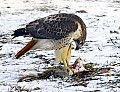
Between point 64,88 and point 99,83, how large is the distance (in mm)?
657

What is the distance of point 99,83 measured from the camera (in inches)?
268

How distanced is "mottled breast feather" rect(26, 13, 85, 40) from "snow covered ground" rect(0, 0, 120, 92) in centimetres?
78

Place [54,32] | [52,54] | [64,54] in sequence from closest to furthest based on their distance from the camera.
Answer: [54,32], [64,54], [52,54]

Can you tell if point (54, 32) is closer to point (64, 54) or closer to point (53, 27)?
point (53, 27)

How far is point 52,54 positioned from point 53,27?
214 centimetres

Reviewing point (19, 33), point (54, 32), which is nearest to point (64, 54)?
point (54, 32)

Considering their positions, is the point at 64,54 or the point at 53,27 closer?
the point at 53,27

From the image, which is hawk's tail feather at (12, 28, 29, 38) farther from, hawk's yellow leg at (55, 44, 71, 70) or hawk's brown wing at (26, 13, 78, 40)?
hawk's yellow leg at (55, 44, 71, 70)

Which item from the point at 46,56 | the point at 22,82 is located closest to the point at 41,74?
the point at 22,82

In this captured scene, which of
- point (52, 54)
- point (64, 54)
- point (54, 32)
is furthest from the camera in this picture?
point (52, 54)

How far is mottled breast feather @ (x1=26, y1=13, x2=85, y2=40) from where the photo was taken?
7.77 meters

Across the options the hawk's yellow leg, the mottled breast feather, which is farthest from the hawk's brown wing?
the hawk's yellow leg

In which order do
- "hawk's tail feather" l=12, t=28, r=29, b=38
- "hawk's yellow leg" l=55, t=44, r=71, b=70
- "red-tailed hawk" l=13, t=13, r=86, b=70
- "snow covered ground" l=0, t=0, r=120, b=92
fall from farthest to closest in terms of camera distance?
"hawk's yellow leg" l=55, t=44, r=71, b=70 → "red-tailed hawk" l=13, t=13, r=86, b=70 → "hawk's tail feather" l=12, t=28, r=29, b=38 → "snow covered ground" l=0, t=0, r=120, b=92

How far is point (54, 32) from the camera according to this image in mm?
7852
